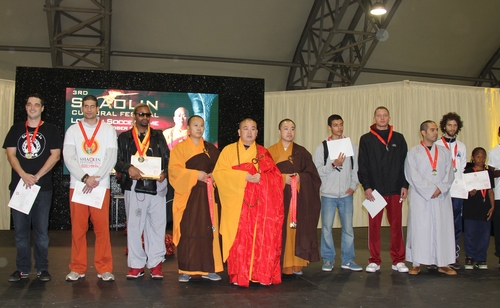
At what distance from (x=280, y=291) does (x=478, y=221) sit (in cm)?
235

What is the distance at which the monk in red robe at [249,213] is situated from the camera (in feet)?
12.7

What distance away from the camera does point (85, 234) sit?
401cm

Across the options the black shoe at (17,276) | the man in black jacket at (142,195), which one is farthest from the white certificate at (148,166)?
the black shoe at (17,276)

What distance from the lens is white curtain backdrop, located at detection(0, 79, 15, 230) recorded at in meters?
8.12

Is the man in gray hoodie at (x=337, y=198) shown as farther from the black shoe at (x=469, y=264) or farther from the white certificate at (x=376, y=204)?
the black shoe at (x=469, y=264)

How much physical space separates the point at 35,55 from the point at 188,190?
25.2 ft

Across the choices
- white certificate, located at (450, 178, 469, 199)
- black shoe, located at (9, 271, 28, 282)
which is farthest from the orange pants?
white certificate, located at (450, 178, 469, 199)

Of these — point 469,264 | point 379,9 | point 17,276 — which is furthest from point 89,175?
point 379,9

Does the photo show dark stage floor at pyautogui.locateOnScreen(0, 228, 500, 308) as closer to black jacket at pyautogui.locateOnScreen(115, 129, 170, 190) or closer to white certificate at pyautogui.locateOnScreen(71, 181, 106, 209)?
white certificate at pyautogui.locateOnScreen(71, 181, 106, 209)

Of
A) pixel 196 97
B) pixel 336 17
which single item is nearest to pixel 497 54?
pixel 336 17

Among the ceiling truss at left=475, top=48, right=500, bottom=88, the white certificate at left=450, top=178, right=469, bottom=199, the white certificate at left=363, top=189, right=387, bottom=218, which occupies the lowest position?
the white certificate at left=363, top=189, right=387, bottom=218

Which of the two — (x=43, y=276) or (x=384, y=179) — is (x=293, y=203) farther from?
(x=43, y=276)

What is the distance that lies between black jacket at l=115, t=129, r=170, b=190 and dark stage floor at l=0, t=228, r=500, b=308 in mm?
862

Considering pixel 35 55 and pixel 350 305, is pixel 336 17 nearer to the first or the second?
pixel 35 55
